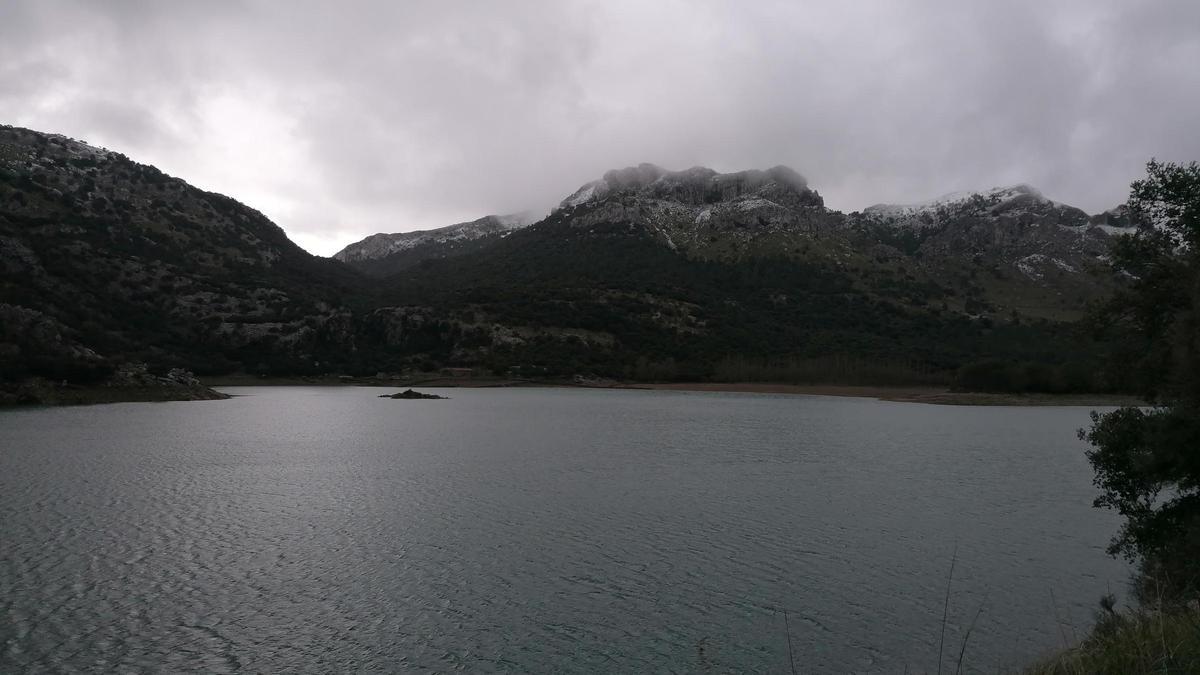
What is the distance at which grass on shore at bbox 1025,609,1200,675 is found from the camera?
7332 mm

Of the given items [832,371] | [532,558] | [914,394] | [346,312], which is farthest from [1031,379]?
[346,312]

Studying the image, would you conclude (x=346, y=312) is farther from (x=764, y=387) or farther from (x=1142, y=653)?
(x=1142, y=653)

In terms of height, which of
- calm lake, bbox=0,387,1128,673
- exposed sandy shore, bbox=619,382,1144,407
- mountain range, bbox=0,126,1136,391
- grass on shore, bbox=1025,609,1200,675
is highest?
mountain range, bbox=0,126,1136,391

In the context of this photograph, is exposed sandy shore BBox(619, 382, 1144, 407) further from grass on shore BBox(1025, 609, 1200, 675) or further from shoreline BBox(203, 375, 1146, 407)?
grass on shore BBox(1025, 609, 1200, 675)

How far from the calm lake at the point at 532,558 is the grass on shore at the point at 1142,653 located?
410 cm

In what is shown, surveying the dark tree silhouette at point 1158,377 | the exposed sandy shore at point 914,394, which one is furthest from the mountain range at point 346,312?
the dark tree silhouette at point 1158,377

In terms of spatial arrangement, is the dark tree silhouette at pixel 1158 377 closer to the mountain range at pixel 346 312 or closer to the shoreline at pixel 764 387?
the shoreline at pixel 764 387

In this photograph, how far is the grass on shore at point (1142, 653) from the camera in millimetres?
7332

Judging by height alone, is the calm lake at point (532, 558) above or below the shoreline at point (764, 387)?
below

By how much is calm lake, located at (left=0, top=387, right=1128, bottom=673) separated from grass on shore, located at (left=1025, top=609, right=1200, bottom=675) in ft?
13.4

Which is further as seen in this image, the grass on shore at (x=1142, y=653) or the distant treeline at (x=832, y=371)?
the distant treeline at (x=832, y=371)

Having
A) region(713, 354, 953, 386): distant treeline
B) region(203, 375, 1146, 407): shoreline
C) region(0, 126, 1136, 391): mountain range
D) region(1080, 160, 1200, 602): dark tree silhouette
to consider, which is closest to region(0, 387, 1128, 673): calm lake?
region(1080, 160, 1200, 602): dark tree silhouette

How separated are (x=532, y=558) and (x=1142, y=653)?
1417cm

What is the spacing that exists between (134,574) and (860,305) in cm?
19788
